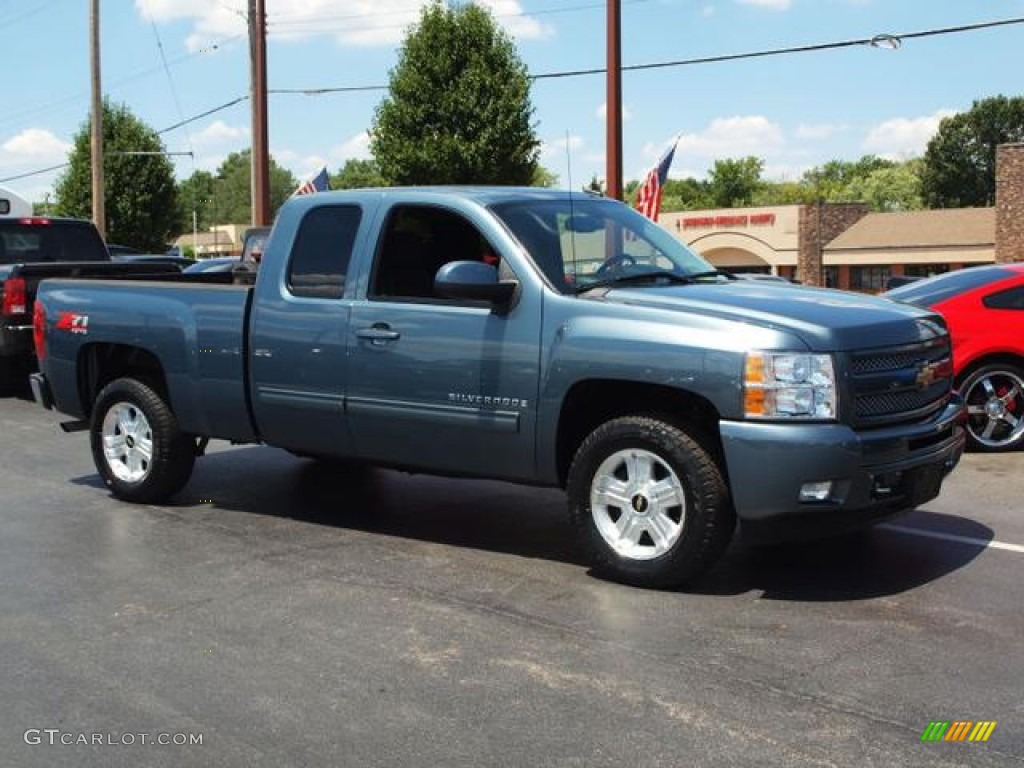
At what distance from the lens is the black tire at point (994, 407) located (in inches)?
358

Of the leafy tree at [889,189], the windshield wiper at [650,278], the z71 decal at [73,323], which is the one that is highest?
the leafy tree at [889,189]

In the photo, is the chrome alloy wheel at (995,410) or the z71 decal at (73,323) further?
the chrome alloy wheel at (995,410)

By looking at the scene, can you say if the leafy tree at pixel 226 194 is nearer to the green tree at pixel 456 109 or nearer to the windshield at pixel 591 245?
the green tree at pixel 456 109

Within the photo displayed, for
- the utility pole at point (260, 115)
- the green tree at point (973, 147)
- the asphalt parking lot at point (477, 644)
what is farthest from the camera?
the green tree at point (973, 147)

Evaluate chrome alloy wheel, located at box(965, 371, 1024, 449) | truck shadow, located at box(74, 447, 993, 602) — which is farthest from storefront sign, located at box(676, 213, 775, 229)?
truck shadow, located at box(74, 447, 993, 602)

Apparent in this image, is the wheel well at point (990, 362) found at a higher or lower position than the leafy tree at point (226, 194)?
lower

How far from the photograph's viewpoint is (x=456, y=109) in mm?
27625

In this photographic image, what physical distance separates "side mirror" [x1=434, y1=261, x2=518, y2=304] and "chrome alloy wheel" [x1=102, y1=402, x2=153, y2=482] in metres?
2.77

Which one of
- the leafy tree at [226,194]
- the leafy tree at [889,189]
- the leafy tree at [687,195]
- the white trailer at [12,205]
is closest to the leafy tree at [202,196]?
the leafy tree at [226,194]

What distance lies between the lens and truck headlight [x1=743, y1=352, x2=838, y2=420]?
494 cm

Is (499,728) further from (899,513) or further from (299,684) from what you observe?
(899,513)

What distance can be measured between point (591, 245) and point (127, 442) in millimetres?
3475

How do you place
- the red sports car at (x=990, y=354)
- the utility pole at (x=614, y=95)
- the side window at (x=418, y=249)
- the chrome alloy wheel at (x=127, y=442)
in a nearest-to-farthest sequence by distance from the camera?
the side window at (x=418, y=249) → the chrome alloy wheel at (x=127, y=442) → the red sports car at (x=990, y=354) → the utility pole at (x=614, y=95)

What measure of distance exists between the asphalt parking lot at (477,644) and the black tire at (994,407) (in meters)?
Result: 2.02
